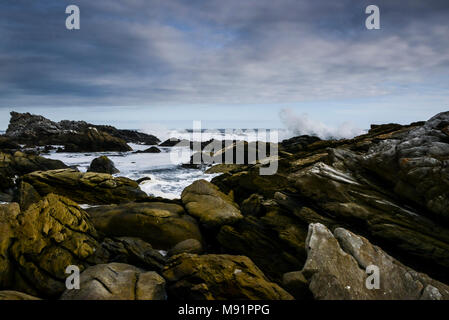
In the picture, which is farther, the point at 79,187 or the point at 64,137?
the point at 64,137

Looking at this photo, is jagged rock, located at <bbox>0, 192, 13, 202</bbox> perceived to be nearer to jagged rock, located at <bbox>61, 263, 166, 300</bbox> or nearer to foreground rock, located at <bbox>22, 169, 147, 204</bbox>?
foreground rock, located at <bbox>22, 169, 147, 204</bbox>

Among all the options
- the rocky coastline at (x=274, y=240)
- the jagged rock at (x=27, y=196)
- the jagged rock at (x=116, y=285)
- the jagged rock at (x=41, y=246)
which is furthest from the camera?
the jagged rock at (x=27, y=196)

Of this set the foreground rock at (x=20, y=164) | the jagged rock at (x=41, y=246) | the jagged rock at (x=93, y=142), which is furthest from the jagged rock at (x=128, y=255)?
the jagged rock at (x=93, y=142)

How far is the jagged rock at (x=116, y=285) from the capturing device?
4.96m

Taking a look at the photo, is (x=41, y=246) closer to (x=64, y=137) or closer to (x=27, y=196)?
(x=27, y=196)

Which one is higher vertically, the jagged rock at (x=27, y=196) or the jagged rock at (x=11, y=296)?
the jagged rock at (x=27, y=196)

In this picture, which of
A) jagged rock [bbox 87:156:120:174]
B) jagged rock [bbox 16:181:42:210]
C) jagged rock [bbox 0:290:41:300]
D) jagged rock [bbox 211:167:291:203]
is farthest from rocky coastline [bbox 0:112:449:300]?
jagged rock [bbox 87:156:120:174]

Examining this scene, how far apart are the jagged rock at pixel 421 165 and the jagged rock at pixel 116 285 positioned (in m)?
6.90

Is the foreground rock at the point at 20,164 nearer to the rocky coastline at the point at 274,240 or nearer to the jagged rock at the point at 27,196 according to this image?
the jagged rock at the point at 27,196

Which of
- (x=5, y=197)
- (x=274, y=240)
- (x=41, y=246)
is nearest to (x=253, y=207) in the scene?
(x=274, y=240)

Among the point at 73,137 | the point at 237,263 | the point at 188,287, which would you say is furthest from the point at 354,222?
the point at 73,137

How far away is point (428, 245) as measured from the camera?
5.92 m

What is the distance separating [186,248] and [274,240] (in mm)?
3029

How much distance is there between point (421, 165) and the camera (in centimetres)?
598
